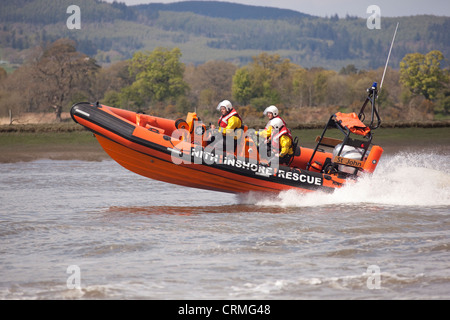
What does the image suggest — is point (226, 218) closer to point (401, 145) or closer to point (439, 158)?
point (439, 158)

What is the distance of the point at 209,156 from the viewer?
28.1ft

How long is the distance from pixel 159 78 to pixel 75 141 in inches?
1232

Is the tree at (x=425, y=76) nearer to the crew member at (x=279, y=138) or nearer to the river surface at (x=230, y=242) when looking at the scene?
the river surface at (x=230, y=242)

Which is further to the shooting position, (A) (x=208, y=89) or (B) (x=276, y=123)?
(A) (x=208, y=89)

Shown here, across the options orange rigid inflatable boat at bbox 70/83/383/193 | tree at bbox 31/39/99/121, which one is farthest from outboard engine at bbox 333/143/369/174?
tree at bbox 31/39/99/121

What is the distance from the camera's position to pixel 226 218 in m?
7.98

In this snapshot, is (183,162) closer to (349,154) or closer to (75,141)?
(349,154)

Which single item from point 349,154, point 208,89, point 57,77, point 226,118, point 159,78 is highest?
point 226,118

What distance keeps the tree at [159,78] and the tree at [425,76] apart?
649 inches

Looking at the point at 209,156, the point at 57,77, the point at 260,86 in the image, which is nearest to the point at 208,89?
the point at 260,86

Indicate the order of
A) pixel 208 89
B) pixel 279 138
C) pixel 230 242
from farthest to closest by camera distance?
1. pixel 208 89
2. pixel 279 138
3. pixel 230 242

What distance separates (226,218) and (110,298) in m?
3.17

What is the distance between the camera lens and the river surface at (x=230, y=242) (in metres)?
5.18

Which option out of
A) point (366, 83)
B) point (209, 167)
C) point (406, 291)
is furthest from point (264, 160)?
point (366, 83)
